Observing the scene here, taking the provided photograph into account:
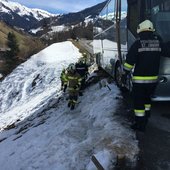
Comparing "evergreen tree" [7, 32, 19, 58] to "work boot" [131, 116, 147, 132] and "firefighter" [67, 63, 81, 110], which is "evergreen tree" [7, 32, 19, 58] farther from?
"work boot" [131, 116, 147, 132]

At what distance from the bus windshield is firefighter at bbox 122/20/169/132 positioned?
1137mm

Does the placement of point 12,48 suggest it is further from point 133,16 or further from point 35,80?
point 133,16

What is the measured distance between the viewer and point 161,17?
33.3 feet

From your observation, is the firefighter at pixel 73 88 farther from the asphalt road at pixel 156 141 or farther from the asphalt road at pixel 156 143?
the asphalt road at pixel 156 143

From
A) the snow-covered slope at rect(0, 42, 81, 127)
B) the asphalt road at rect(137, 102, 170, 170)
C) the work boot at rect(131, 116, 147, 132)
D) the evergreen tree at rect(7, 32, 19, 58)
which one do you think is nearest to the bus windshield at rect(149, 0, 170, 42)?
the asphalt road at rect(137, 102, 170, 170)

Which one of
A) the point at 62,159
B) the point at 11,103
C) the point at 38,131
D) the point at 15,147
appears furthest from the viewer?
the point at 11,103

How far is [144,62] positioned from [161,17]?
187cm

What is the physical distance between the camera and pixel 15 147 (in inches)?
485

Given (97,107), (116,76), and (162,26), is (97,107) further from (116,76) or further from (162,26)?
(162,26)

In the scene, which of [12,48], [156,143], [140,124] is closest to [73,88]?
[140,124]

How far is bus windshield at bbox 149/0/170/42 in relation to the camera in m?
10.1

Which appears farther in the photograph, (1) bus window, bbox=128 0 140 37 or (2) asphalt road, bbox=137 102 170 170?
(1) bus window, bbox=128 0 140 37

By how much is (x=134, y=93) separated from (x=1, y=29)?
175113 mm

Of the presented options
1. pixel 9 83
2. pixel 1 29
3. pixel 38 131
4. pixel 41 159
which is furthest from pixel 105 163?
pixel 1 29
